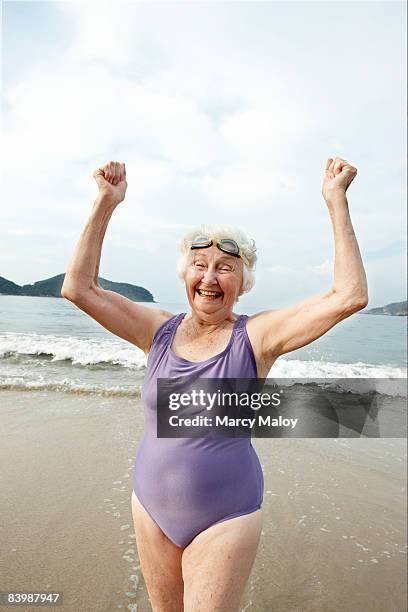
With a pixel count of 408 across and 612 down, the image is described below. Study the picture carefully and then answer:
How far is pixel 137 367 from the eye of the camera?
11148 mm

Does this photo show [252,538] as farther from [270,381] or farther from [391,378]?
[391,378]

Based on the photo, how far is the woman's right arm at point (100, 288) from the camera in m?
1.96

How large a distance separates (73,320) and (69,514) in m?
11.3

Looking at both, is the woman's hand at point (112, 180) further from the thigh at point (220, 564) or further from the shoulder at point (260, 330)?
the thigh at point (220, 564)

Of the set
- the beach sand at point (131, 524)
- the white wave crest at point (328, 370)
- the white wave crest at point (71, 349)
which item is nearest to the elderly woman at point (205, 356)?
the beach sand at point (131, 524)

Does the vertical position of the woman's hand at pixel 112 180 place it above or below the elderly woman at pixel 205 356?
above

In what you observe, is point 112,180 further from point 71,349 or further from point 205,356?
point 71,349

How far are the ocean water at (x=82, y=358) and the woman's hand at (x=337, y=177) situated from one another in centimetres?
459

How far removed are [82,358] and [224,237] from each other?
971 cm

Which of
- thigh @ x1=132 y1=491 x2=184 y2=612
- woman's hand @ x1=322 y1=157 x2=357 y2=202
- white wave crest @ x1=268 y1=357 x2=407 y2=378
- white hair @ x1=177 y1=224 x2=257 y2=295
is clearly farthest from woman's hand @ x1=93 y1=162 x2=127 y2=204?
white wave crest @ x1=268 y1=357 x2=407 y2=378

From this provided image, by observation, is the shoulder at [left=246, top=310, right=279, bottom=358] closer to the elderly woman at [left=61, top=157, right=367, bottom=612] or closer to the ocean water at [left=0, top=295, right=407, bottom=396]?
the elderly woman at [left=61, top=157, right=367, bottom=612]

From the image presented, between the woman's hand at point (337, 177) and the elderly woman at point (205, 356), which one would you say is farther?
the woman's hand at point (337, 177)

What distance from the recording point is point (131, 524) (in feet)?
12.9

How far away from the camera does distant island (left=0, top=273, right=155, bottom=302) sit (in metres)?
5.09
